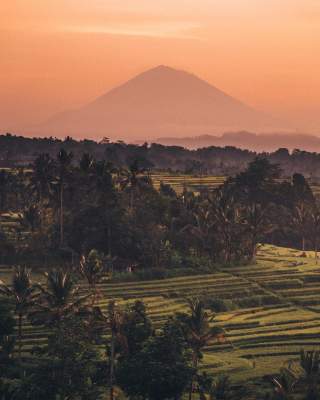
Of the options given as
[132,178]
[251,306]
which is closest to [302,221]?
[132,178]

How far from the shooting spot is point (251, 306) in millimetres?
92375

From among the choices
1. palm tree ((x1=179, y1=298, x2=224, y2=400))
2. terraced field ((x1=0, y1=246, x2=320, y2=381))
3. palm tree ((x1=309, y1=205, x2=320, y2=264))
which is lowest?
terraced field ((x1=0, y1=246, x2=320, y2=381))

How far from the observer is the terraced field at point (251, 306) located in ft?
240

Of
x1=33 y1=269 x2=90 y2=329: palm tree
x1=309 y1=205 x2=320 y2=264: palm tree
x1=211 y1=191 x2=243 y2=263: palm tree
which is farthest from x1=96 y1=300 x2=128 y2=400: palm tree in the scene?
x1=309 y1=205 x2=320 y2=264: palm tree

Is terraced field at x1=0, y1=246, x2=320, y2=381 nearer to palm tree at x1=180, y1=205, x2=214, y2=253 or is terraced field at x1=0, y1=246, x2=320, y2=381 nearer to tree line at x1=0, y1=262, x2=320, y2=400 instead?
palm tree at x1=180, y1=205, x2=214, y2=253

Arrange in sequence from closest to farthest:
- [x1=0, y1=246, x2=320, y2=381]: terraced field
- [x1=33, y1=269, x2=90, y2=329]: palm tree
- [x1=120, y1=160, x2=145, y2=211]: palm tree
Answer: [x1=33, y1=269, x2=90, y2=329]: palm tree < [x1=0, y1=246, x2=320, y2=381]: terraced field < [x1=120, y1=160, x2=145, y2=211]: palm tree

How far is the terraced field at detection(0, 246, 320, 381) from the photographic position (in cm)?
7319

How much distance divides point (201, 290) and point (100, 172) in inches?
919

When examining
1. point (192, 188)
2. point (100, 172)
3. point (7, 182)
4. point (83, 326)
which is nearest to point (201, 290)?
point (100, 172)

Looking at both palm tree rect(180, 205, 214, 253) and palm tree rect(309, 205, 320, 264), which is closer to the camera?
palm tree rect(180, 205, 214, 253)

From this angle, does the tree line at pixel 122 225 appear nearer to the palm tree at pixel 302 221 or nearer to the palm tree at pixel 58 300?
the palm tree at pixel 302 221

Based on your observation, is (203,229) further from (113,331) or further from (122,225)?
(113,331)

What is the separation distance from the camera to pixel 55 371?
5675 cm

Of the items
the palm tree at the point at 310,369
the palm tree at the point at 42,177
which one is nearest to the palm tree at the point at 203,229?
the palm tree at the point at 42,177
